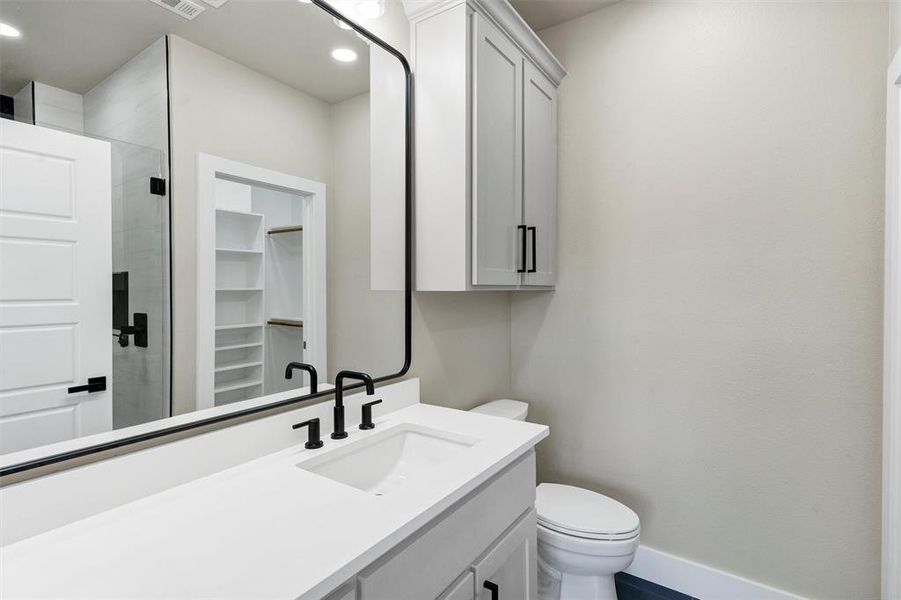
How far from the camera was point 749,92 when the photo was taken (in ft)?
5.73

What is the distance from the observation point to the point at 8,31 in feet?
2.53

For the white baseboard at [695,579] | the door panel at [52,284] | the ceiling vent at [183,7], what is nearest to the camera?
the door panel at [52,284]

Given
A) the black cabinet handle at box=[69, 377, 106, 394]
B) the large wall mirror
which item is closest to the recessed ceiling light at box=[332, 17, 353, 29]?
the large wall mirror

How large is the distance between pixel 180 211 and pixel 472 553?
3.31 feet

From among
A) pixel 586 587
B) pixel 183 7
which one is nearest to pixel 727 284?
pixel 586 587

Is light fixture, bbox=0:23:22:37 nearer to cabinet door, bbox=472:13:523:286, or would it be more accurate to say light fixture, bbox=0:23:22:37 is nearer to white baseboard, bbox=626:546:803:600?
cabinet door, bbox=472:13:523:286

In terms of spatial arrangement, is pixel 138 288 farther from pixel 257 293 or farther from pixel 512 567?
pixel 512 567

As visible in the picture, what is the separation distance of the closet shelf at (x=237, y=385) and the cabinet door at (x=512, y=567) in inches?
27.6

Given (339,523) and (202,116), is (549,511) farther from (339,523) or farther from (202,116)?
(202,116)

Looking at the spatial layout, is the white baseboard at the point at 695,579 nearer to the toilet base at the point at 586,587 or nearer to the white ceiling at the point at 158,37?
the toilet base at the point at 586,587

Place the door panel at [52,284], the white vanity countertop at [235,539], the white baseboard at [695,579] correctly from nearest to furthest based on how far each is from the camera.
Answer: the white vanity countertop at [235,539]
the door panel at [52,284]
the white baseboard at [695,579]

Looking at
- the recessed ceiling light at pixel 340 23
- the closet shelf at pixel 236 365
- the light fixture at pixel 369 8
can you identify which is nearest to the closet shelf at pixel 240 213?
the closet shelf at pixel 236 365

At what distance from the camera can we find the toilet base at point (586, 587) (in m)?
1.65

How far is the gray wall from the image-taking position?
1.57 metres
